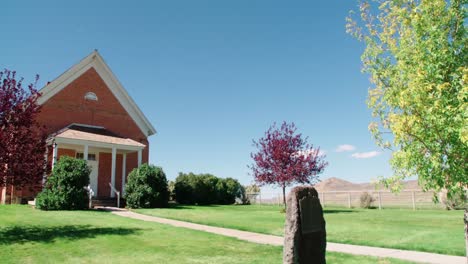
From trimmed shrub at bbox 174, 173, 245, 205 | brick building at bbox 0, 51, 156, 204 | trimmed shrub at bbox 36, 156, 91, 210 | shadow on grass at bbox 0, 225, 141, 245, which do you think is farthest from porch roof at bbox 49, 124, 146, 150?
shadow on grass at bbox 0, 225, 141, 245

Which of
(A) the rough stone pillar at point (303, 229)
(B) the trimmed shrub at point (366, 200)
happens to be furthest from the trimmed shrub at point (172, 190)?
(A) the rough stone pillar at point (303, 229)

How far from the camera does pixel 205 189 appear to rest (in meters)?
29.3

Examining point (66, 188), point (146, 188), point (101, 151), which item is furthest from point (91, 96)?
point (66, 188)

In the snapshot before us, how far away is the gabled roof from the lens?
23.3m

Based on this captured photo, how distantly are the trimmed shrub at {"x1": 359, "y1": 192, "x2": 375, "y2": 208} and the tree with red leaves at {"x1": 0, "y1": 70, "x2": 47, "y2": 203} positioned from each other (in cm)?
2221

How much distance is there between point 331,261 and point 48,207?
13472 mm

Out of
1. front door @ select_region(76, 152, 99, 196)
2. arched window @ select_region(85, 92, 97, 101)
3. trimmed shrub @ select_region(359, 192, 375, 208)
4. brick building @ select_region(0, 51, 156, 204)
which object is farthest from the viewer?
trimmed shrub @ select_region(359, 192, 375, 208)

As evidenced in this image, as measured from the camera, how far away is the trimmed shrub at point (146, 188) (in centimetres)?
2019

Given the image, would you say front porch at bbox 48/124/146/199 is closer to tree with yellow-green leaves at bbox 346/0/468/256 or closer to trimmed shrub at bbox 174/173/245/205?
trimmed shrub at bbox 174/173/245/205

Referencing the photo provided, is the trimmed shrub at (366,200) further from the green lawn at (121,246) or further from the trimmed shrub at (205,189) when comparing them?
the green lawn at (121,246)

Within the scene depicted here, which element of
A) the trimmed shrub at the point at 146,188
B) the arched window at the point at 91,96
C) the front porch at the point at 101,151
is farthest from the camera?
the arched window at the point at 91,96

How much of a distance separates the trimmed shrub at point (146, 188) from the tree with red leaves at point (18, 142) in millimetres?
9041

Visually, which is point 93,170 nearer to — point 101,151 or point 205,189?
point 101,151

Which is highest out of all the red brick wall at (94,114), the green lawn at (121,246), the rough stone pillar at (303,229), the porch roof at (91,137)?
the red brick wall at (94,114)
